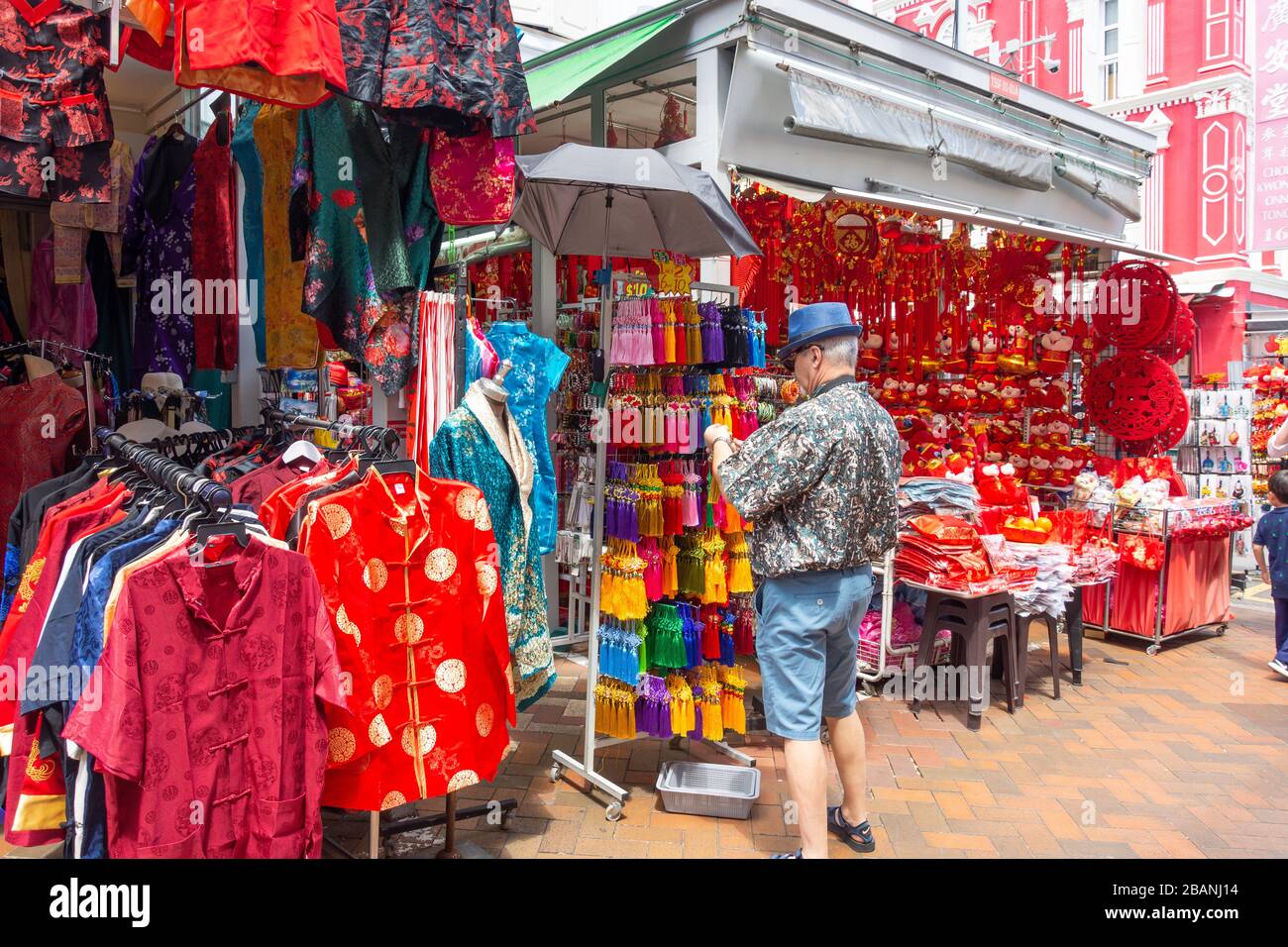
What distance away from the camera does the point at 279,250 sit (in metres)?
3.87

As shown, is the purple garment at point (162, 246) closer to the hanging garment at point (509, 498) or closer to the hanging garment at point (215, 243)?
the hanging garment at point (215, 243)

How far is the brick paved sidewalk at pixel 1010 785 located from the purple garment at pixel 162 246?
273 cm

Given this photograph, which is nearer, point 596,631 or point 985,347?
point 596,631

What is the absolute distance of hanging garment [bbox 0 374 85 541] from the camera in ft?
11.6

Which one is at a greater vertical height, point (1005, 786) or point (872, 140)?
point (872, 140)

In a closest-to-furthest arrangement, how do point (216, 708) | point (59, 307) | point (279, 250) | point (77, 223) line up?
point (216, 708) < point (279, 250) < point (77, 223) < point (59, 307)

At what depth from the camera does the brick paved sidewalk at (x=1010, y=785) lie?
134 inches

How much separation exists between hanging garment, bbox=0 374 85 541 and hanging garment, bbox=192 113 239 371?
88cm

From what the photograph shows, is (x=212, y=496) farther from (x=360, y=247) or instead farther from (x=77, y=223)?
(x=77, y=223)

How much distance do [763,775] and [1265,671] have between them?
4.14m

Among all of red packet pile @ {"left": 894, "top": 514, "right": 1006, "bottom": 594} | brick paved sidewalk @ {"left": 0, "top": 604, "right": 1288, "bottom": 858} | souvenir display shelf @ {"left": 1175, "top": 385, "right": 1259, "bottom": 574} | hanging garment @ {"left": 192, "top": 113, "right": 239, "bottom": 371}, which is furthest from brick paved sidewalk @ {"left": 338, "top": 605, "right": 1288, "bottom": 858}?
souvenir display shelf @ {"left": 1175, "top": 385, "right": 1259, "bottom": 574}

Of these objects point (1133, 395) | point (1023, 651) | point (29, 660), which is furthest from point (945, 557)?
point (29, 660)

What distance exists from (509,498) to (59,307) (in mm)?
3220

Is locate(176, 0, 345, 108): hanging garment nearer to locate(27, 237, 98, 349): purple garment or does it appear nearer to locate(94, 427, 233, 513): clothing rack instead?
locate(94, 427, 233, 513): clothing rack
